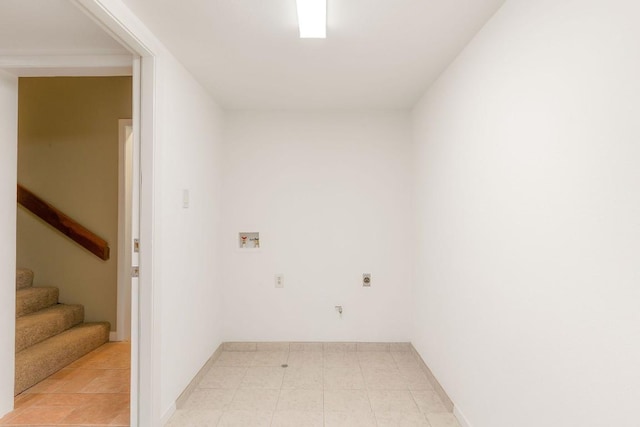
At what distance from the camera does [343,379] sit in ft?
8.90

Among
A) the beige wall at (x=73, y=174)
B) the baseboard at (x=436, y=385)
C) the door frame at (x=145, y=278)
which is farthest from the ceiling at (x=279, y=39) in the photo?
the baseboard at (x=436, y=385)

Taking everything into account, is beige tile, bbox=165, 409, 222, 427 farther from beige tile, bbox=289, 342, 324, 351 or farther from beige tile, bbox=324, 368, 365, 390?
beige tile, bbox=289, 342, 324, 351

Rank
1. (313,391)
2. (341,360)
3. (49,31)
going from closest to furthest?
(49,31), (313,391), (341,360)

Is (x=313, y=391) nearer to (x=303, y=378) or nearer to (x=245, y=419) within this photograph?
(x=303, y=378)

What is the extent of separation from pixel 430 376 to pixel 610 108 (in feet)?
7.42

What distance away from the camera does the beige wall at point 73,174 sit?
135 inches

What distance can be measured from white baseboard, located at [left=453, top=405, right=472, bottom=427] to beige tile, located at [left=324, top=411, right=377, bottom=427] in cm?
51

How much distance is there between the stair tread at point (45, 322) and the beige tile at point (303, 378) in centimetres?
199

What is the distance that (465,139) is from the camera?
208 cm

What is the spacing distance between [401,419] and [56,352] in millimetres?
2648

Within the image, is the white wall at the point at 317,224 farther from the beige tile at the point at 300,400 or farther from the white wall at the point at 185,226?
the beige tile at the point at 300,400

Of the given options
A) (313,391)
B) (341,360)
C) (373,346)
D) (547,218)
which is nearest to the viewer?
(547,218)

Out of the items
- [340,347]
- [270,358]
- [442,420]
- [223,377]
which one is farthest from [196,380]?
[442,420]

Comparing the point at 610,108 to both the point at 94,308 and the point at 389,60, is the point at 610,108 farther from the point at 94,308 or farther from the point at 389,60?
the point at 94,308
